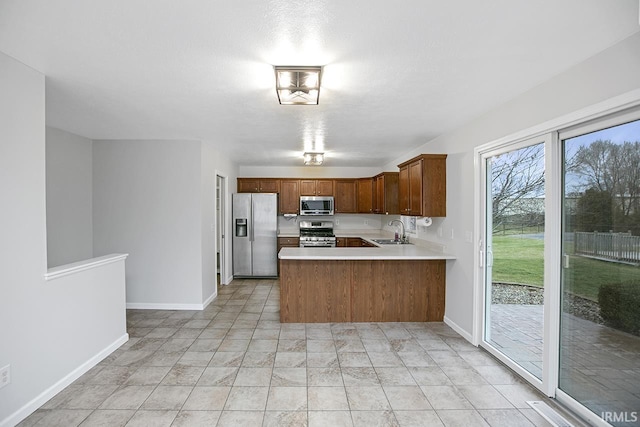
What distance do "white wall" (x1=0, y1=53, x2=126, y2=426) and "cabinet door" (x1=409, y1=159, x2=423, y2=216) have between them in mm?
3668

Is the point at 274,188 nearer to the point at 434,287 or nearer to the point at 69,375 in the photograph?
the point at 434,287

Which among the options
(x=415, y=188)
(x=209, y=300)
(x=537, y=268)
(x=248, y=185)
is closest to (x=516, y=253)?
(x=537, y=268)

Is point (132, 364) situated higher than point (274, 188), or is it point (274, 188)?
point (274, 188)

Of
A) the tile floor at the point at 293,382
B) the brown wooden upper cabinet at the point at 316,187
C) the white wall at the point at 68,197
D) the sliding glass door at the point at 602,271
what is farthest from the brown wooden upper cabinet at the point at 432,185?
the white wall at the point at 68,197

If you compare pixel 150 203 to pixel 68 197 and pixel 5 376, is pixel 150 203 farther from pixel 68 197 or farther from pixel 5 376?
pixel 5 376

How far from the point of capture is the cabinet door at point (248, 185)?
23.8ft

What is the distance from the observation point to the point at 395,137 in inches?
175

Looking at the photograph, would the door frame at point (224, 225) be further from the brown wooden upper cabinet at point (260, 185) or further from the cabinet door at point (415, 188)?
the cabinet door at point (415, 188)

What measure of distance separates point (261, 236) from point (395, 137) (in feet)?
11.5

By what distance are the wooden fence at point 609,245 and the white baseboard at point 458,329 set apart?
164cm

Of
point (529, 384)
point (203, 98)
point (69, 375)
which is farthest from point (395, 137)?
point (69, 375)

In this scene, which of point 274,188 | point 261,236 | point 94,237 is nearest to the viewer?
point 94,237

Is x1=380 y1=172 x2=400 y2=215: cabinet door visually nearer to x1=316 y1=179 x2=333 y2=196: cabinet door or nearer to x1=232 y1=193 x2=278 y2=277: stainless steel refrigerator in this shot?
x1=316 y1=179 x2=333 y2=196: cabinet door

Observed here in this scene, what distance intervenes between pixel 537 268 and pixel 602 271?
1.90ft
